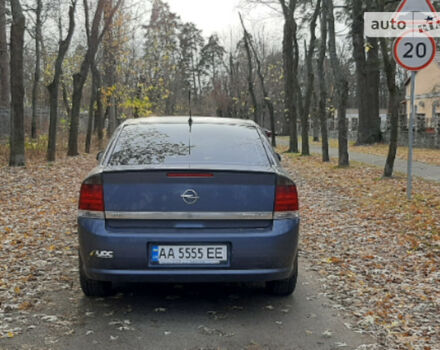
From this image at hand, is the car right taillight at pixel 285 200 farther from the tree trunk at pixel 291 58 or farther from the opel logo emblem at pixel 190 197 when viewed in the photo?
the tree trunk at pixel 291 58

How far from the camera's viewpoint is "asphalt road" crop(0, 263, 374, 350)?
3963 mm

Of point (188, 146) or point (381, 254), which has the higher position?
point (188, 146)

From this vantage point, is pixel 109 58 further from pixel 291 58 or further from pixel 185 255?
pixel 185 255

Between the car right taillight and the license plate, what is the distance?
0.61m

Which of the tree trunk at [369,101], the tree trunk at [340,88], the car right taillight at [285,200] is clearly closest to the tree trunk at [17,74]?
the tree trunk at [340,88]

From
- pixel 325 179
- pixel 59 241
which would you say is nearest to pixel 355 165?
pixel 325 179

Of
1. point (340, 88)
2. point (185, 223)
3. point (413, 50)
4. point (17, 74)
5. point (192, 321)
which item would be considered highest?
point (17, 74)

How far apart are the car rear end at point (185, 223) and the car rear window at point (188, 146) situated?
0.40ft

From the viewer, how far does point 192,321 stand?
4.41 m

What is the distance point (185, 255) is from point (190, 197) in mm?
465

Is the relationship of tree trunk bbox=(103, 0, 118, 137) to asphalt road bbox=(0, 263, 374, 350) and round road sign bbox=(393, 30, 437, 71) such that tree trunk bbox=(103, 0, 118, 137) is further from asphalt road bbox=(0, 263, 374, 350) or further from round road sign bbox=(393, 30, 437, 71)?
asphalt road bbox=(0, 263, 374, 350)

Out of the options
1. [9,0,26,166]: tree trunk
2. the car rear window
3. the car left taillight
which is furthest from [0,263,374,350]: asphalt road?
[9,0,26,166]: tree trunk

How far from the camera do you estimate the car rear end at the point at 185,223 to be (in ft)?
14.3

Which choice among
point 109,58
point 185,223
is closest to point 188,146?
point 185,223
